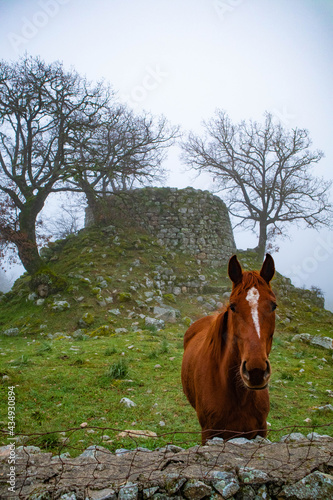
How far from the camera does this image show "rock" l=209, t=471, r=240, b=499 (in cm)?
182

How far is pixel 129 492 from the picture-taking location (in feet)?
5.94

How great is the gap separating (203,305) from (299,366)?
253 inches

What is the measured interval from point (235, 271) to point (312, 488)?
1.62 meters

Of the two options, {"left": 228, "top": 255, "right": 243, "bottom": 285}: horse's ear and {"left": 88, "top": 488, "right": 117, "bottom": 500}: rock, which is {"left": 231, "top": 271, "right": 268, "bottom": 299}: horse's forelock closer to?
{"left": 228, "top": 255, "right": 243, "bottom": 285}: horse's ear

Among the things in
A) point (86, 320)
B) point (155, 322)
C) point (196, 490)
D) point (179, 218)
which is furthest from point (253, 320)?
point (179, 218)

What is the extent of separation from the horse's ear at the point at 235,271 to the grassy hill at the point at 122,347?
124 centimetres

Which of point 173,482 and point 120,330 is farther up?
point 120,330

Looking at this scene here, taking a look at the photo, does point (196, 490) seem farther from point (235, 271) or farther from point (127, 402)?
point (127, 402)

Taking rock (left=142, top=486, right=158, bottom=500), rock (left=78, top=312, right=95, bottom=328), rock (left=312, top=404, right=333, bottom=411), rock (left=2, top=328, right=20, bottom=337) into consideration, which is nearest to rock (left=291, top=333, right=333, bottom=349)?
rock (left=312, top=404, right=333, bottom=411)

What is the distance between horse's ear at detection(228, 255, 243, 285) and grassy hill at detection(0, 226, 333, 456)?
1242 millimetres

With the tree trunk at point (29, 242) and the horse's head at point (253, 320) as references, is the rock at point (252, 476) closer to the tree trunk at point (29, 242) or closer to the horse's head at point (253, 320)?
the horse's head at point (253, 320)

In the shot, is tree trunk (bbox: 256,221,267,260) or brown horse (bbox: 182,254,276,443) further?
tree trunk (bbox: 256,221,267,260)

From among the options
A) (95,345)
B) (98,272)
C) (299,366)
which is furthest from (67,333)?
(299,366)

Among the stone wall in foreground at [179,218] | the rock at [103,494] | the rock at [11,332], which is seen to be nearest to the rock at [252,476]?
the rock at [103,494]
